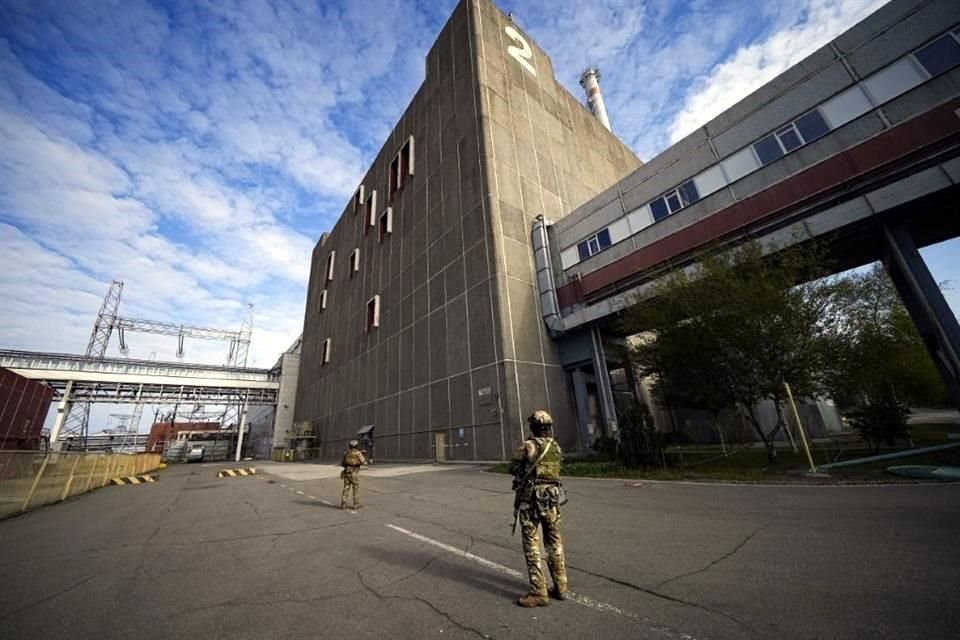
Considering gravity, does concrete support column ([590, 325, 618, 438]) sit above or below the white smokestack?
below

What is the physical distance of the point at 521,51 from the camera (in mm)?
30812

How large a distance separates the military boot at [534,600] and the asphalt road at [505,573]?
7cm

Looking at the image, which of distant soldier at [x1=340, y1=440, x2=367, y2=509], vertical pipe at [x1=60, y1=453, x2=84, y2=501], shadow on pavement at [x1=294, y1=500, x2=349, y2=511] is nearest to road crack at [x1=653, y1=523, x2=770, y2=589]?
distant soldier at [x1=340, y1=440, x2=367, y2=509]

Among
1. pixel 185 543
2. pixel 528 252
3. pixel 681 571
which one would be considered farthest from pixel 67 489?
pixel 528 252

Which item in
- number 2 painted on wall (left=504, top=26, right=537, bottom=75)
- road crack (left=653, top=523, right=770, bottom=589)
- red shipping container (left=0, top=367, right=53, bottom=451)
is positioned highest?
number 2 painted on wall (left=504, top=26, right=537, bottom=75)

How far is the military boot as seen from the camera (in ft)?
11.7

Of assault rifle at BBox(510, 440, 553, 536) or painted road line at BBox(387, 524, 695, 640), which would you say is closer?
painted road line at BBox(387, 524, 695, 640)

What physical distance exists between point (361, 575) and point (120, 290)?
313 feet

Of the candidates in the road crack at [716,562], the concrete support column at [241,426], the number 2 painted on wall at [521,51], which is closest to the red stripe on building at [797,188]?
the road crack at [716,562]

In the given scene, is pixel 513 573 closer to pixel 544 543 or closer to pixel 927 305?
pixel 544 543

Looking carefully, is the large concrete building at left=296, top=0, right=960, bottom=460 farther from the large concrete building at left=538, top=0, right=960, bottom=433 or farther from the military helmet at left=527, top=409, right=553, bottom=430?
the military helmet at left=527, top=409, right=553, bottom=430

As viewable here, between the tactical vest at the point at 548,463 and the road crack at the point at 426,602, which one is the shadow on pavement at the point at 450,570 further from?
the tactical vest at the point at 548,463

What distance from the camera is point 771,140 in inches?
615

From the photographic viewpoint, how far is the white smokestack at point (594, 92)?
159ft
